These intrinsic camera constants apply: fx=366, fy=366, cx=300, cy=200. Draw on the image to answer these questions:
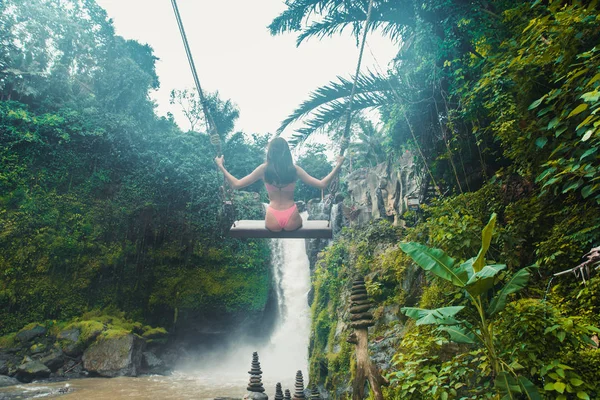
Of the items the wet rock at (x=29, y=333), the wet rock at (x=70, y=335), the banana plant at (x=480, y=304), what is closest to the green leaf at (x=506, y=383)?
the banana plant at (x=480, y=304)

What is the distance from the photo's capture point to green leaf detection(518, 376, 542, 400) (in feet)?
7.98

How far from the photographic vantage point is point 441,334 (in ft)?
11.7

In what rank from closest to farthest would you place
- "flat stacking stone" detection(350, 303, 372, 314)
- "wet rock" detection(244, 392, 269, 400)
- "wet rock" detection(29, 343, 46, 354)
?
"flat stacking stone" detection(350, 303, 372, 314)
"wet rock" detection(244, 392, 269, 400)
"wet rock" detection(29, 343, 46, 354)

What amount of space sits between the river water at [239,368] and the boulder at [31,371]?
436mm

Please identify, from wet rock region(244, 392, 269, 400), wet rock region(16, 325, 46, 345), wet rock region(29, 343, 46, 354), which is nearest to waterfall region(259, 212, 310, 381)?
wet rock region(244, 392, 269, 400)

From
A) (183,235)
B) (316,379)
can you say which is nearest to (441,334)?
(316,379)

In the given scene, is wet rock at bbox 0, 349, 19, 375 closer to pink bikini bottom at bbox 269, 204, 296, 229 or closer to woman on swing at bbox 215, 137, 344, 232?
woman on swing at bbox 215, 137, 344, 232

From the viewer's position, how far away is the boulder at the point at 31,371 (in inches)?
387

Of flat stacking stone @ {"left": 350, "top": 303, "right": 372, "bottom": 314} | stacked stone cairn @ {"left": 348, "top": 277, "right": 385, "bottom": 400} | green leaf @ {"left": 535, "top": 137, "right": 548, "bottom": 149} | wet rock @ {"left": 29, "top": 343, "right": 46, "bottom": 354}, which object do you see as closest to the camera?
stacked stone cairn @ {"left": 348, "top": 277, "right": 385, "bottom": 400}

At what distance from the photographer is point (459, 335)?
2.87 metres

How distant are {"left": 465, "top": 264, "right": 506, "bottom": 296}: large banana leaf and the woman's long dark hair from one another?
216cm

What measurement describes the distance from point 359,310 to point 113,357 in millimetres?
9961

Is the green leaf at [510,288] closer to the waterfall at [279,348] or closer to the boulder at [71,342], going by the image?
the waterfall at [279,348]

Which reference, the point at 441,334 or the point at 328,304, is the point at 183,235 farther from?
the point at 441,334
